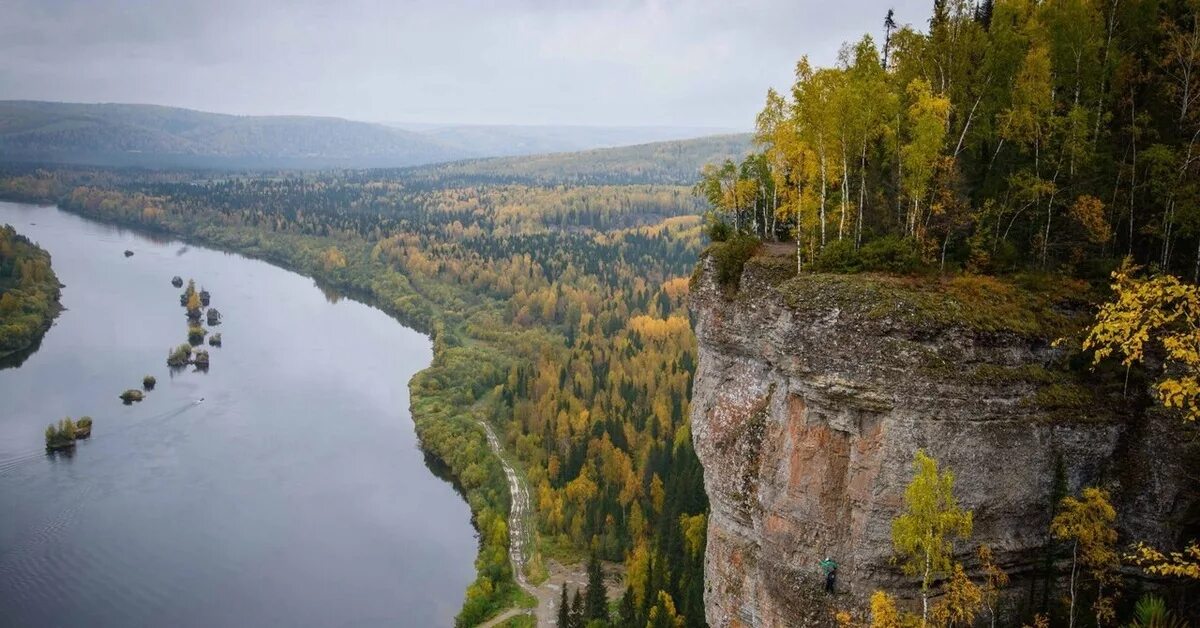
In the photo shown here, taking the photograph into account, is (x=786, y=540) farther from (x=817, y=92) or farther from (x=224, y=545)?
(x=224, y=545)

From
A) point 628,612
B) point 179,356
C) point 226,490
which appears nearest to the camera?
point 628,612

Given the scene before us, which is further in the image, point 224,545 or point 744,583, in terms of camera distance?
point 224,545

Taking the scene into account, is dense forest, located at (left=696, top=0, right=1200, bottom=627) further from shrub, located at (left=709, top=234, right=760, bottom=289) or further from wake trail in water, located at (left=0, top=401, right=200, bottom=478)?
wake trail in water, located at (left=0, top=401, right=200, bottom=478)

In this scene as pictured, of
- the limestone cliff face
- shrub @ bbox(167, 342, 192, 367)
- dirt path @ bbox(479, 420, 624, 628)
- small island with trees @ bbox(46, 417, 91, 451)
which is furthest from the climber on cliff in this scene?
shrub @ bbox(167, 342, 192, 367)

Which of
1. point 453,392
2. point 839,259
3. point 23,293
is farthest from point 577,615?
point 23,293

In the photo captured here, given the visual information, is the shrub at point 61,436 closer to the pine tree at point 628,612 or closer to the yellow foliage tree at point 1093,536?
the pine tree at point 628,612

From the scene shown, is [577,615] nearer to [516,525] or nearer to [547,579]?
[547,579]

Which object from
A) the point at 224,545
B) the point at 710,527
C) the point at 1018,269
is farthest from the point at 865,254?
the point at 224,545
